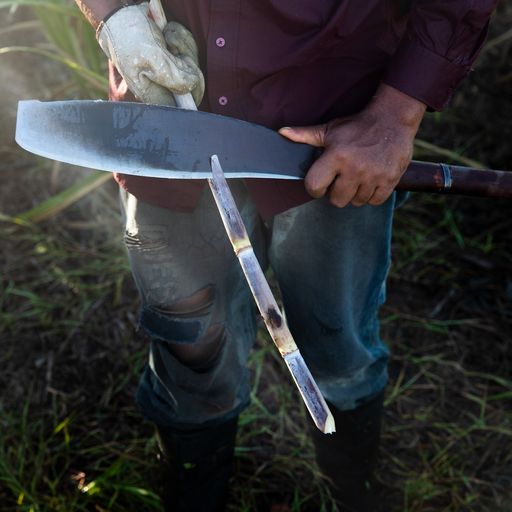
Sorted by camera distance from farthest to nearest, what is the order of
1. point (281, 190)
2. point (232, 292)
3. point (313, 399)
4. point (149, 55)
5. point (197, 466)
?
point (197, 466), point (232, 292), point (281, 190), point (149, 55), point (313, 399)

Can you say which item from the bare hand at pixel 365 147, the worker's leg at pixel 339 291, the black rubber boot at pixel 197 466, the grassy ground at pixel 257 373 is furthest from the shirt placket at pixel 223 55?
the grassy ground at pixel 257 373

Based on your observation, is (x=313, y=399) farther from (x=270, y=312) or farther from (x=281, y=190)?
(x=281, y=190)

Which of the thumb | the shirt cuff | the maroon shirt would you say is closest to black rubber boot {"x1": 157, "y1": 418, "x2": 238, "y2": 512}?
the maroon shirt

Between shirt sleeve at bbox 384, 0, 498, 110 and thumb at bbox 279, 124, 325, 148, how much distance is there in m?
0.13

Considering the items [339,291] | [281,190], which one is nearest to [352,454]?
[339,291]

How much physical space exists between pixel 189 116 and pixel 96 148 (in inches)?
5.6

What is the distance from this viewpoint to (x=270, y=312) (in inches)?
32.4

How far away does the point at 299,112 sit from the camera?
1.04 metres

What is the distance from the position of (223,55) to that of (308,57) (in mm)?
129

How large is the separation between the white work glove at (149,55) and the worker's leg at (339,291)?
0.96ft

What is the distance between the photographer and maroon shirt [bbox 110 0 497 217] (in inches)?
37.4

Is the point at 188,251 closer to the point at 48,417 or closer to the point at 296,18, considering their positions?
the point at 296,18

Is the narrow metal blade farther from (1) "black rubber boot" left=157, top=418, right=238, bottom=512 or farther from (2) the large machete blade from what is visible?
(1) "black rubber boot" left=157, top=418, right=238, bottom=512

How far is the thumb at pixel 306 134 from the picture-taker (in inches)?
38.8
